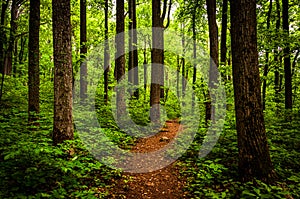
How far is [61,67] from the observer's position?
236 inches

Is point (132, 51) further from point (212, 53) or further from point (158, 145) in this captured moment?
point (158, 145)

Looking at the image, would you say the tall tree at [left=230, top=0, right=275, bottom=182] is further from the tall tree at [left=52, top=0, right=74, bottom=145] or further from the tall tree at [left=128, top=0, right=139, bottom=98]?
the tall tree at [left=128, top=0, right=139, bottom=98]

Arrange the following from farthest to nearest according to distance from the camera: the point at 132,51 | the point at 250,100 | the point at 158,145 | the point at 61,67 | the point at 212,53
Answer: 1. the point at 132,51
2. the point at 212,53
3. the point at 158,145
4. the point at 61,67
5. the point at 250,100

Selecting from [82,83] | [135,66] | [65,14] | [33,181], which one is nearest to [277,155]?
[33,181]

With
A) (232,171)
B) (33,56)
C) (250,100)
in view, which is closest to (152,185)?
(232,171)

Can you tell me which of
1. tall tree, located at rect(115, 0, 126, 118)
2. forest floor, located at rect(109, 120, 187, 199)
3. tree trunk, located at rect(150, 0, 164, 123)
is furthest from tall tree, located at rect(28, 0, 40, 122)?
tree trunk, located at rect(150, 0, 164, 123)

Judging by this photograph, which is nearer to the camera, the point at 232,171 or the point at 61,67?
the point at 232,171

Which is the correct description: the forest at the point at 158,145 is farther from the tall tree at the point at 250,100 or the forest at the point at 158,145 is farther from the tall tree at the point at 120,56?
the tall tree at the point at 120,56

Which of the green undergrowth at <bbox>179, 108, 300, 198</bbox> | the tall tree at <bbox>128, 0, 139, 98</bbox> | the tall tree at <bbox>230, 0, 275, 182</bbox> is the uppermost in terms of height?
the tall tree at <bbox>128, 0, 139, 98</bbox>

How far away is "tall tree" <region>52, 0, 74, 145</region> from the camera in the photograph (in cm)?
594

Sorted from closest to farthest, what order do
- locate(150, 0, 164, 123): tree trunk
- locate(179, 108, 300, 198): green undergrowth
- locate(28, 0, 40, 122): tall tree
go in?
locate(179, 108, 300, 198): green undergrowth < locate(28, 0, 40, 122): tall tree < locate(150, 0, 164, 123): tree trunk

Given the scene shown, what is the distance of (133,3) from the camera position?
16.5 meters

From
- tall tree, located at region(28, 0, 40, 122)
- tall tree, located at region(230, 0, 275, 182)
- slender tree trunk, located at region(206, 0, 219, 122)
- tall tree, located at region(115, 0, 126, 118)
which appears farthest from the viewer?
tall tree, located at region(115, 0, 126, 118)

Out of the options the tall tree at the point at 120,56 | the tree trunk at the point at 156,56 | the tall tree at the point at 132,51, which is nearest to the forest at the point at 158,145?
the tall tree at the point at 120,56
